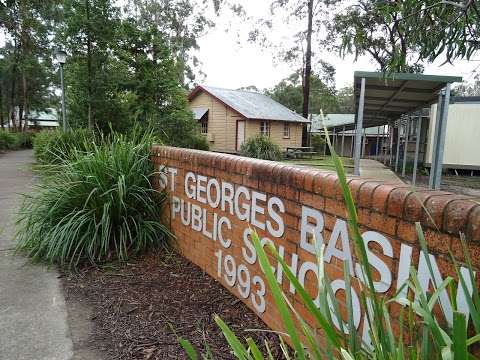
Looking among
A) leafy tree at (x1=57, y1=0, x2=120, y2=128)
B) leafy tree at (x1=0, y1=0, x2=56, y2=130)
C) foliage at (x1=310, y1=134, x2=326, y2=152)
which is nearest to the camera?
leafy tree at (x1=0, y1=0, x2=56, y2=130)

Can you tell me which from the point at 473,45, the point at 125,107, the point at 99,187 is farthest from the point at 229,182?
the point at 125,107

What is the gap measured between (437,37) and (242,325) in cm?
286

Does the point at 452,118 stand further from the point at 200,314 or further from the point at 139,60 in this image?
the point at 200,314

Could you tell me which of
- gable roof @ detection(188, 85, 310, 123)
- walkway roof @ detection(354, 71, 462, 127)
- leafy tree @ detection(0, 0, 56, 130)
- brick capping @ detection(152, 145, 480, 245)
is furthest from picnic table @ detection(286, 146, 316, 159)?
brick capping @ detection(152, 145, 480, 245)

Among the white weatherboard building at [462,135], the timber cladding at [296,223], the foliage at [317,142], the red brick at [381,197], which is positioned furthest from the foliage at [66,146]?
the foliage at [317,142]

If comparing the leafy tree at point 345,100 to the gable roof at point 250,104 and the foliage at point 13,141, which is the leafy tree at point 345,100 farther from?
the foliage at point 13,141

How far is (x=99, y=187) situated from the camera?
4.00 metres

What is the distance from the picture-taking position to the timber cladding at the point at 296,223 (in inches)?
60.1

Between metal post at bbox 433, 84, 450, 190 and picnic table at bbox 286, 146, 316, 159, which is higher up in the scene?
metal post at bbox 433, 84, 450, 190

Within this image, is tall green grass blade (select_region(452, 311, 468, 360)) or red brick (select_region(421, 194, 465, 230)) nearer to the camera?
tall green grass blade (select_region(452, 311, 468, 360))

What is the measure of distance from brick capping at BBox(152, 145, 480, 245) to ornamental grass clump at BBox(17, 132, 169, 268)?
5.47 feet

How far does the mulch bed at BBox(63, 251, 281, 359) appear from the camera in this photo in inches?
100

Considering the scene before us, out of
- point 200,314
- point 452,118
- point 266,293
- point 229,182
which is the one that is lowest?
point 200,314

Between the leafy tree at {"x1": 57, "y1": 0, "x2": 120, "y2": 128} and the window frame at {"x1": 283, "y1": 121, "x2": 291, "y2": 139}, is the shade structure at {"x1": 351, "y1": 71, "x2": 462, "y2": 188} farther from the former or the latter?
the window frame at {"x1": 283, "y1": 121, "x2": 291, "y2": 139}
